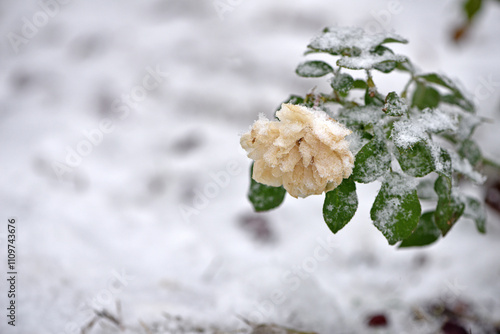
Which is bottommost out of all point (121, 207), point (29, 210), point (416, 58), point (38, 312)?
point (38, 312)

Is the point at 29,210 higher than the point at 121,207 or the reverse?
the reverse

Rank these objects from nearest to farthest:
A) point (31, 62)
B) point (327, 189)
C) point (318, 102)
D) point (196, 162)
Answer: point (327, 189) → point (318, 102) → point (196, 162) → point (31, 62)

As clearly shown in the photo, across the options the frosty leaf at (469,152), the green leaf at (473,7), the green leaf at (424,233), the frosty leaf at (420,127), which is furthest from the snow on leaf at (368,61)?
the green leaf at (473,7)

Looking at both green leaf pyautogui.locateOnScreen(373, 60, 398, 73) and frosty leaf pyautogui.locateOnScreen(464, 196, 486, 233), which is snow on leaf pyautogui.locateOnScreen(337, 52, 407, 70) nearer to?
green leaf pyautogui.locateOnScreen(373, 60, 398, 73)

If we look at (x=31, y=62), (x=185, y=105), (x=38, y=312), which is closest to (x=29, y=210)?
(x=38, y=312)

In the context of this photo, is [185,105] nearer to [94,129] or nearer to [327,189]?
[94,129]

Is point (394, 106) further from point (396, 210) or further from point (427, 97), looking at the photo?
point (427, 97)

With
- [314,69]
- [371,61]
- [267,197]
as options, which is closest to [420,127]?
[371,61]
